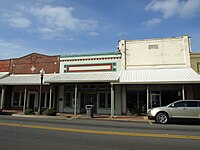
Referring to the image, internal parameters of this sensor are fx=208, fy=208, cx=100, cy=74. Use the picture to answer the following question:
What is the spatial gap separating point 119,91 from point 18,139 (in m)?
15.1

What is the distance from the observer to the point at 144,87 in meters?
21.0

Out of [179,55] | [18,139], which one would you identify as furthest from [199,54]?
[18,139]

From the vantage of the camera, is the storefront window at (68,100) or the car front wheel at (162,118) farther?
the storefront window at (68,100)

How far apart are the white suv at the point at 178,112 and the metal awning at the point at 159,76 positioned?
12.4ft

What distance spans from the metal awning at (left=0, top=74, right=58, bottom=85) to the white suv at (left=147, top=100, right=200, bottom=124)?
13079mm

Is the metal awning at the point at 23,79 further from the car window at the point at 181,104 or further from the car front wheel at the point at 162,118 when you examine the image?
the car window at the point at 181,104

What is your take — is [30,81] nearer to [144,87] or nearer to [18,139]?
[144,87]

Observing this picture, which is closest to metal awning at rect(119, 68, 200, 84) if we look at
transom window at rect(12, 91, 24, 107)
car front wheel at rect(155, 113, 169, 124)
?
car front wheel at rect(155, 113, 169, 124)

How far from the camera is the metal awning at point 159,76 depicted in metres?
17.8

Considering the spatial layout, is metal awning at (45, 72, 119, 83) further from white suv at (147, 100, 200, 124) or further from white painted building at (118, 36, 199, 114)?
white suv at (147, 100, 200, 124)

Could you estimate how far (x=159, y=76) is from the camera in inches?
757

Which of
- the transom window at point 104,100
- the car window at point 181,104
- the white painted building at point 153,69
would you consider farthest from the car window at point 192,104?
the transom window at point 104,100

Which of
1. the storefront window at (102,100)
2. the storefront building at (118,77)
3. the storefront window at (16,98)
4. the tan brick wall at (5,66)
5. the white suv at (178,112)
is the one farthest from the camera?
the tan brick wall at (5,66)

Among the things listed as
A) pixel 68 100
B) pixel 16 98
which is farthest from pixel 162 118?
pixel 16 98
